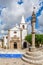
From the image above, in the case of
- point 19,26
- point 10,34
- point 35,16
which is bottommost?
point 35,16

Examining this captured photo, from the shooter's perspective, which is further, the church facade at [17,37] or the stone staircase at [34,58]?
the church facade at [17,37]

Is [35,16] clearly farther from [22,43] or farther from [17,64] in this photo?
[22,43]

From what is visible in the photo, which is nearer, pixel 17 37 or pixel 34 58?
pixel 34 58

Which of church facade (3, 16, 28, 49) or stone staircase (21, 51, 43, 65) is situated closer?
stone staircase (21, 51, 43, 65)

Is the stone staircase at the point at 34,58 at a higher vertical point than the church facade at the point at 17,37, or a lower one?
lower

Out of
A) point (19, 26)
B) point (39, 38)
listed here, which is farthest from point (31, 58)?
point (19, 26)

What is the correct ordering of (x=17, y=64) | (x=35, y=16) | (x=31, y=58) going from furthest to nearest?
(x=35, y=16) → (x=31, y=58) → (x=17, y=64)

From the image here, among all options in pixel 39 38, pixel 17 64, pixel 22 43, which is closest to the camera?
pixel 17 64

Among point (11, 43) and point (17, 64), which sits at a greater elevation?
point (11, 43)

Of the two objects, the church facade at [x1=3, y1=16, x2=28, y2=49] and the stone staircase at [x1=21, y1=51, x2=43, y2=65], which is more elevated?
the church facade at [x1=3, y1=16, x2=28, y2=49]

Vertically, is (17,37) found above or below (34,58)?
above

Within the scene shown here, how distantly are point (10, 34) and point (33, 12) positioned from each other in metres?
21.7

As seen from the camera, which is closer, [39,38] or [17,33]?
[39,38]

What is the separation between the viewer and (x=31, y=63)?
40.5ft
